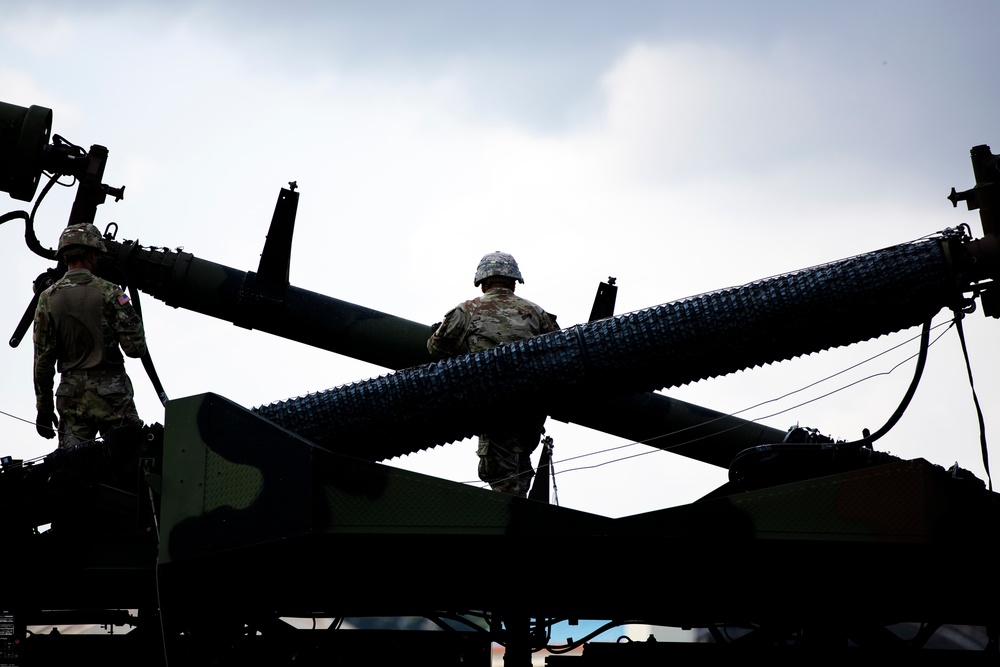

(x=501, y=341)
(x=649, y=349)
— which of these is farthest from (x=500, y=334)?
(x=649, y=349)

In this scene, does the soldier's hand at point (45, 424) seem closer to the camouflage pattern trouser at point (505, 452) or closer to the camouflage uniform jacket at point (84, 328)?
the camouflage uniform jacket at point (84, 328)

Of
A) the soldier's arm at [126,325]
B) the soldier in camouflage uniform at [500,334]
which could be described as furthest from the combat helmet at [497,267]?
the soldier's arm at [126,325]

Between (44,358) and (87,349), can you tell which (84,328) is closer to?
(87,349)

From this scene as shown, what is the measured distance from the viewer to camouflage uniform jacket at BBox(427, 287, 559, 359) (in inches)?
247

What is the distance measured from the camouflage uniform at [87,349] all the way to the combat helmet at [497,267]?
1.86m

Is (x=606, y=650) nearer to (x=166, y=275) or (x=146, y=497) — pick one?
(x=146, y=497)

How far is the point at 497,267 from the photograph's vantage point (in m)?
6.60

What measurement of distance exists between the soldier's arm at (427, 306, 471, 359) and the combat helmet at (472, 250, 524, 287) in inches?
13.0

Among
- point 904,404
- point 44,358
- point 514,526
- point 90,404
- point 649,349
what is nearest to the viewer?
point 514,526

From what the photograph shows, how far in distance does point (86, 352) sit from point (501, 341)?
86.0 inches

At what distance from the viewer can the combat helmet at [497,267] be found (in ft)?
21.6

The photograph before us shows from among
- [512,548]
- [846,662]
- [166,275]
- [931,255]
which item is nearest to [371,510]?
[512,548]

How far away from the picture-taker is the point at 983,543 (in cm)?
436

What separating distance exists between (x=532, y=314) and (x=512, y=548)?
7.19ft
